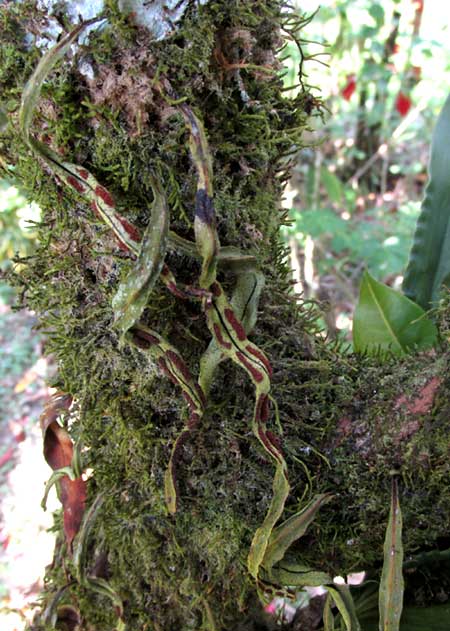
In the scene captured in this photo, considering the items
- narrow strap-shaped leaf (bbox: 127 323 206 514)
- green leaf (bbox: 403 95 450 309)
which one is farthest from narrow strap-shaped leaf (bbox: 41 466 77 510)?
green leaf (bbox: 403 95 450 309)

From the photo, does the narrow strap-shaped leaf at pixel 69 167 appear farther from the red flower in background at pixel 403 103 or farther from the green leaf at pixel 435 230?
the red flower in background at pixel 403 103

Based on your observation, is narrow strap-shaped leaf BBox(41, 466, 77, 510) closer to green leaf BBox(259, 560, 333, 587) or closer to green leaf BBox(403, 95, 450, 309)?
green leaf BBox(259, 560, 333, 587)

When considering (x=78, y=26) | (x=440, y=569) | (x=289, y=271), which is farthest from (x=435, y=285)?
(x=78, y=26)

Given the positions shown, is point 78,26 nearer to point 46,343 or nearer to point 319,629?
point 46,343

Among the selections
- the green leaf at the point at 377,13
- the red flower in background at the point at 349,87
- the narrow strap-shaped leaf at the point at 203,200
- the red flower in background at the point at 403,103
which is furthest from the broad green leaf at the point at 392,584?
the red flower in background at the point at 403,103

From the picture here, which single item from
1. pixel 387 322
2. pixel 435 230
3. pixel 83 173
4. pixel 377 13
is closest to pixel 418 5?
pixel 377 13

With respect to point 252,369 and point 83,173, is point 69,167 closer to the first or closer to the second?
point 83,173
